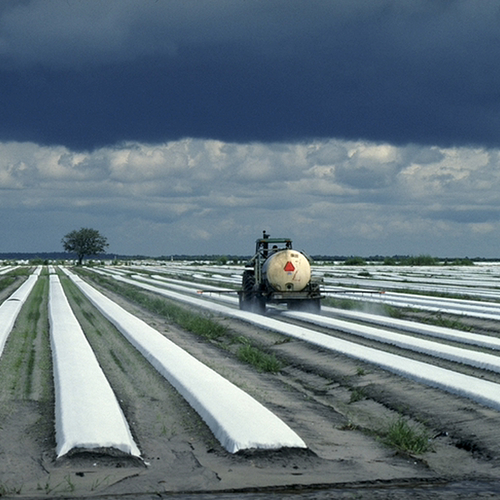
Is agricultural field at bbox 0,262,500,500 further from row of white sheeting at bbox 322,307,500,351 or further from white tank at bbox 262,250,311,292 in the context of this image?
A: white tank at bbox 262,250,311,292

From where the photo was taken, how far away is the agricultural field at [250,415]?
5332 millimetres

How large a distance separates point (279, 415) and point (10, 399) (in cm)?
329

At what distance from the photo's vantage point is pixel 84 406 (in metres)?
7.27

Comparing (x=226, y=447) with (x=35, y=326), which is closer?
(x=226, y=447)

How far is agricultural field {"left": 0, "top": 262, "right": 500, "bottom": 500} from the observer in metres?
5.33

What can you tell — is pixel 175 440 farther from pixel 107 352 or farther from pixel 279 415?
pixel 107 352

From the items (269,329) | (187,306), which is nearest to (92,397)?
(269,329)

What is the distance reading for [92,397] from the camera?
7.75 m

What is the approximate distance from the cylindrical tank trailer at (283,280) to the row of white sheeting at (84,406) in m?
7.65

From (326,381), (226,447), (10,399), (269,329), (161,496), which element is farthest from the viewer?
(269,329)

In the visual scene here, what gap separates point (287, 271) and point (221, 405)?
11.6 m

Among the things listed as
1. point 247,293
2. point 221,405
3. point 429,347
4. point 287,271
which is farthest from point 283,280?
point 221,405

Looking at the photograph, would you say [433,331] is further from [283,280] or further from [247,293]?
[247,293]

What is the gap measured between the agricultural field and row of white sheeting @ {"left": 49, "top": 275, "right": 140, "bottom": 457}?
0.07 ft
